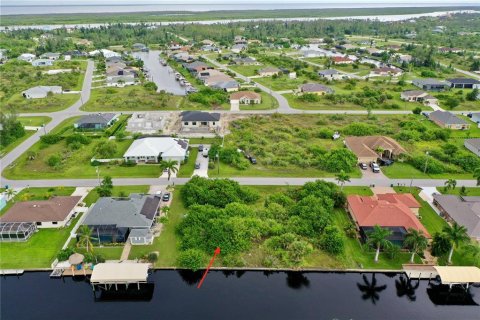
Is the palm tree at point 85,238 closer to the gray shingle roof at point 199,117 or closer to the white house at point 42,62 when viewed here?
the gray shingle roof at point 199,117

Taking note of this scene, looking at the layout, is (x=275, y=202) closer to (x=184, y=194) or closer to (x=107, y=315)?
(x=184, y=194)

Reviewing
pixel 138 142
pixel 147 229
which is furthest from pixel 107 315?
pixel 138 142

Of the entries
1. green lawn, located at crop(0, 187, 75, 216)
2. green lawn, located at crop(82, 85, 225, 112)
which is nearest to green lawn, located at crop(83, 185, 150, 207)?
green lawn, located at crop(0, 187, 75, 216)

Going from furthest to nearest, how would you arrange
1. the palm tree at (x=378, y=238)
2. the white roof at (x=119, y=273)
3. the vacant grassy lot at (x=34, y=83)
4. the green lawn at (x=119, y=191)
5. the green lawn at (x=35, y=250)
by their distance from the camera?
the vacant grassy lot at (x=34, y=83) < the green lawn at (x=119, y=191) < the green lawn at (x=35, y=250) < the palm tree at (x=378, y=238) < the white roof at (x=119, y=273)

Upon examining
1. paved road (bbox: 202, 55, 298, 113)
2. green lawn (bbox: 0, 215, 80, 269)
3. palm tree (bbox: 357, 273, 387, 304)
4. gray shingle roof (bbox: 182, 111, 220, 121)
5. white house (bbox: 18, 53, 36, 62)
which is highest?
white house (bbox: 18, 53, 36, 62)

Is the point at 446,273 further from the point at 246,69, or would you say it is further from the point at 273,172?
the point at 246,69

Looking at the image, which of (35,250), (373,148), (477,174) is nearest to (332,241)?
(477,174)

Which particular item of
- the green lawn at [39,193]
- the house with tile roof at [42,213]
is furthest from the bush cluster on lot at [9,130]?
the house with tile roof at [42,213]

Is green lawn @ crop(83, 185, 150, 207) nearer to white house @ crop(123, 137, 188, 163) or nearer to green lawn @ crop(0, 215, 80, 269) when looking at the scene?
green lawn @ crop(0, 215, 80, 269)
